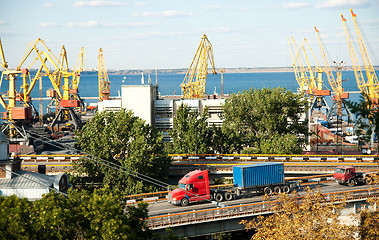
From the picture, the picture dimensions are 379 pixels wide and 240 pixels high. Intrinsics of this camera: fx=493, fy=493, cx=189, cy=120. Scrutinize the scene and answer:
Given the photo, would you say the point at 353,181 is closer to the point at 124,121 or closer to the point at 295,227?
the point at 295,227

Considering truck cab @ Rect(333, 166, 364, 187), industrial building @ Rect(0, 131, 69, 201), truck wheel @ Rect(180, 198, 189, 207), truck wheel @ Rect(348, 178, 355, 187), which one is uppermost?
industrial building @ Rect(0, 131, 69, 201)

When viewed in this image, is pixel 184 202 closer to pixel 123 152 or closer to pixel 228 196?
pixel 228 196

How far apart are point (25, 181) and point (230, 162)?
3099 centimetres

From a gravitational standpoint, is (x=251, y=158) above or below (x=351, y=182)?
above

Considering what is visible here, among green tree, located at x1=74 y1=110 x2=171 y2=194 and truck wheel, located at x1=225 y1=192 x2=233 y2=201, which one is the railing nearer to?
green tree, located at x1=74 y1=110 x2=171 y2=194

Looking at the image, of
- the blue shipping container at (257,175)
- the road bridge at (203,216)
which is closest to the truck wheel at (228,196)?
the road bridge at (203,216)

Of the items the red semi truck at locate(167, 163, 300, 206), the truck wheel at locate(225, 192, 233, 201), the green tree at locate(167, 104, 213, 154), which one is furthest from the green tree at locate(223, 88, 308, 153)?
the truck wheel at locate(225, 192, 233, 201)

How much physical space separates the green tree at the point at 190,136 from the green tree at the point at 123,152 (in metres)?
12.2

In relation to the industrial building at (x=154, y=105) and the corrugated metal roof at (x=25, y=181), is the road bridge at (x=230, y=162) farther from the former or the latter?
the industrial building at (x=154, y=105)

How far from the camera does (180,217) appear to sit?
4297cm

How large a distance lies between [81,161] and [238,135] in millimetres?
29082

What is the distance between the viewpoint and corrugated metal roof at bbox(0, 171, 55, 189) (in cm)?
4350

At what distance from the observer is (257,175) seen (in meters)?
49.6

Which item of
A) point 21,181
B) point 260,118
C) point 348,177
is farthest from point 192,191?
point 260,118
